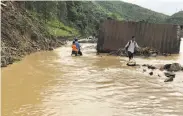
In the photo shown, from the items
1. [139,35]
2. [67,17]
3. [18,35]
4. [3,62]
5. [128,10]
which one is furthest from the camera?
[128,10]

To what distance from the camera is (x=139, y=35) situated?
2081 centimetres

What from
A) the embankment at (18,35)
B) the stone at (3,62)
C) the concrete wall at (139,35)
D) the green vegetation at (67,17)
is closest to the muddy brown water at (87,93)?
the stone at (3,62)

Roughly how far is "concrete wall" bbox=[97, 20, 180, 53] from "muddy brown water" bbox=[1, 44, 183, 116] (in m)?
7.96

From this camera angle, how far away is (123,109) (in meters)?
7.20

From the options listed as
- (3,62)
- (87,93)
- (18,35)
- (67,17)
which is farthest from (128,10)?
(87,93)

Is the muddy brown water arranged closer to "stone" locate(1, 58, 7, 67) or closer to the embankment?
"stone" locate(1, 58, 7, 67)

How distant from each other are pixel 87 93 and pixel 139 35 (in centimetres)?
1270

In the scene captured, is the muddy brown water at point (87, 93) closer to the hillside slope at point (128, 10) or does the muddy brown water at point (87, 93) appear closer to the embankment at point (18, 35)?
the embankment at point (18, 35)

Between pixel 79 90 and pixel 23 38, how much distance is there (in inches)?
425

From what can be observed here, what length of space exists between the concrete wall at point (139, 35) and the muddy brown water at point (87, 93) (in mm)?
7957

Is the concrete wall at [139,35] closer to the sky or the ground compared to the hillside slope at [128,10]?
closer to the ground

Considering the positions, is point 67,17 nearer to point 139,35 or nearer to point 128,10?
point 139,35

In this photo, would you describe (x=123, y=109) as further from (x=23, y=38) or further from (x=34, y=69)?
(x=23, y=38)

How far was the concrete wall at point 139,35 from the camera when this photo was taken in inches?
812
